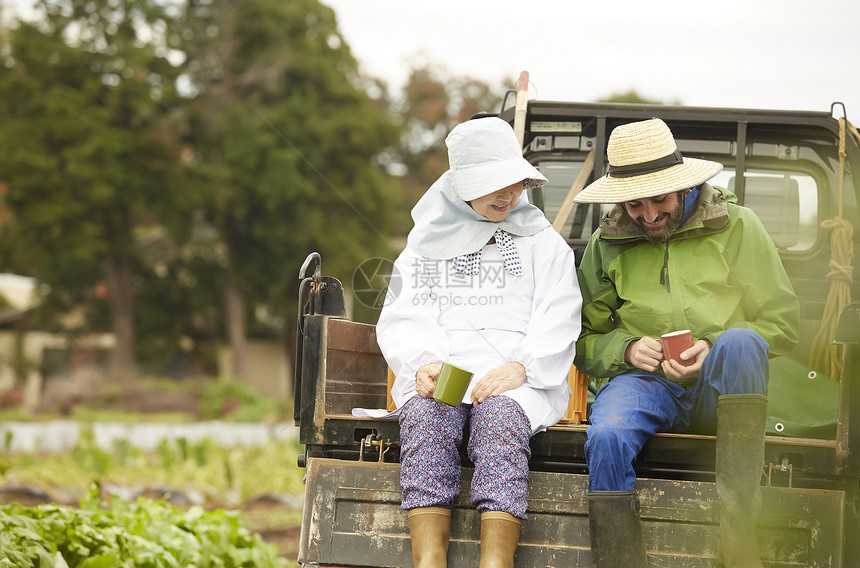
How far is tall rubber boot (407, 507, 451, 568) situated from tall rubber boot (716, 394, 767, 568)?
873 mm

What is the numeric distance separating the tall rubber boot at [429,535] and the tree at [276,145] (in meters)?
17.0

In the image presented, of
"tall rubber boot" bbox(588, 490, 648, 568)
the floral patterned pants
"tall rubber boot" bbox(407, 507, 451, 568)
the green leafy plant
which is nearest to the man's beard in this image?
the floral patterned pants

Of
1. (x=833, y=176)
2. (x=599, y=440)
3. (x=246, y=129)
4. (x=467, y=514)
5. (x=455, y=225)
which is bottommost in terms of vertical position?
(x=467, y=514)

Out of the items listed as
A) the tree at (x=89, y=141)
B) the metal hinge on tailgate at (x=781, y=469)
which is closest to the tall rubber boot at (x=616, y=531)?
the metal hinge on tailgate at (x=781, y=469)

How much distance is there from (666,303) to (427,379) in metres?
0.93

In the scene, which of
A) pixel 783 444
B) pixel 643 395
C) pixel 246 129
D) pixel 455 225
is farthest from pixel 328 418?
pixel 246 129

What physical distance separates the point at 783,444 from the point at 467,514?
1.06 metres

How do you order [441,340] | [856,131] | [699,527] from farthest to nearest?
[856,131], [441,340], [699,527]

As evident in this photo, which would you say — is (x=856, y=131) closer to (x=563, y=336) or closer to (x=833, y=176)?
(x=833, y=176)

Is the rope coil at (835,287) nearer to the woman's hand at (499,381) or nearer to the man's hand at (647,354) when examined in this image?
the man's hand at (647,354)

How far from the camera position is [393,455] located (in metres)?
3.47

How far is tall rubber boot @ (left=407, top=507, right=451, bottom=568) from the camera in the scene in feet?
9.87

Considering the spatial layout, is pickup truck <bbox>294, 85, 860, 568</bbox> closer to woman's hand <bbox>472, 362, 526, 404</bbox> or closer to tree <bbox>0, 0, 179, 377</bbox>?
woman's hand <bbox>472, 362, 526, 404</bbox>

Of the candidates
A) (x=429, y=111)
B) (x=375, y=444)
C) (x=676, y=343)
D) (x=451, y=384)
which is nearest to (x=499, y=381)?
(x=451, y=384)
